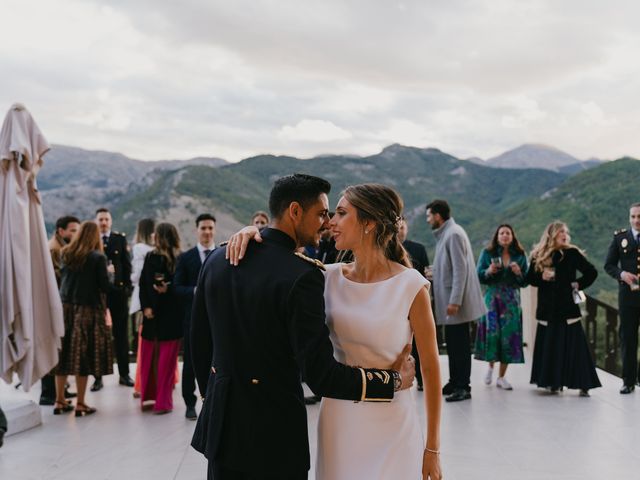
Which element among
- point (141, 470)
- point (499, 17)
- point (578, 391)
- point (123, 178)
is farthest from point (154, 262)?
point (123, 178)

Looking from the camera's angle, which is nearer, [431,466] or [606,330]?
[431,466]

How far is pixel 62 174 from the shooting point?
294ft

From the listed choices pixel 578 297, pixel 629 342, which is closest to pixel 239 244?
pixel 578 297

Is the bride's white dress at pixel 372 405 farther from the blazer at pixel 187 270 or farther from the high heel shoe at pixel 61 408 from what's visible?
the high heel shoe at pixel 61 408

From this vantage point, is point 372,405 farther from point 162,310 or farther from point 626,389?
point 626,389

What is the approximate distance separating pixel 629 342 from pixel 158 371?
4512mm

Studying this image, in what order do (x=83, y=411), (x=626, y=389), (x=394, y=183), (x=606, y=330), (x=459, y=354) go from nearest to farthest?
(x=83, y=411)
(x=459, y=354)
(x=626, y=389)
(x=606, y=330)
(x=394, y=183)

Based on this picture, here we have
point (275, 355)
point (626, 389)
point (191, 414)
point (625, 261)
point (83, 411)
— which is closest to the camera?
point (275, 355)

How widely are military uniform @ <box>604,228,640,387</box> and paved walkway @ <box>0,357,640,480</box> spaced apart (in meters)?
0.29

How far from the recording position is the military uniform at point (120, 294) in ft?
21.1

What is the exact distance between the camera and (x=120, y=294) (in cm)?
644

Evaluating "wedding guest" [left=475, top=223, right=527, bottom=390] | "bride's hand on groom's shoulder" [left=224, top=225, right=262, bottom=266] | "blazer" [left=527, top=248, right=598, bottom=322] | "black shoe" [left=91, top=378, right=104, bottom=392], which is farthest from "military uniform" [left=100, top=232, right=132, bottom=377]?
"bride's hand on groom's shoulder" [left=224, top=225, right=262, bottom=266]

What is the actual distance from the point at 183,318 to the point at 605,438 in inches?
139

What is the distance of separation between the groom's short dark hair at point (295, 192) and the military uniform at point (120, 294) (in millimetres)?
4786
